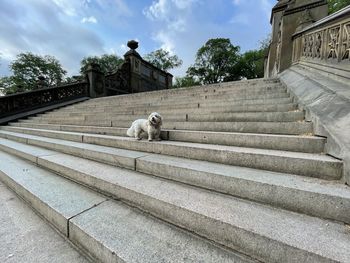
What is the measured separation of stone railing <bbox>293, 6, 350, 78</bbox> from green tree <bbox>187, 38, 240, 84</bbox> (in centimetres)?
3020

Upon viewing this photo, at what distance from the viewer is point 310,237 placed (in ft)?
3.70

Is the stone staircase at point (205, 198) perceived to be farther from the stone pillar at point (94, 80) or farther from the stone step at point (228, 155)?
the stone pillar at point (94, 80)

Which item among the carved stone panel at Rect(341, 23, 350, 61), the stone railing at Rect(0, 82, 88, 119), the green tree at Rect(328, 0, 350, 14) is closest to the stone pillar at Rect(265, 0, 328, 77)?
the carved stone panel at Rect(341, 23, 350, 61)

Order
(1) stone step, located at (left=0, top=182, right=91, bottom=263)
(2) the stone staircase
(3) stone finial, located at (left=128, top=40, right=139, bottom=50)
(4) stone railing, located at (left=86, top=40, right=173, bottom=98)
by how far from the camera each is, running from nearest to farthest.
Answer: (2) the stone staircase → (1) stone step, located at (left=0, top=182, right=91, bottom=263) → (4) stone railing, located at (left=86, top=40, right=173, bottom=98) → (3) stone finial, located at (left=128, top=40, right=139, bottom=50)

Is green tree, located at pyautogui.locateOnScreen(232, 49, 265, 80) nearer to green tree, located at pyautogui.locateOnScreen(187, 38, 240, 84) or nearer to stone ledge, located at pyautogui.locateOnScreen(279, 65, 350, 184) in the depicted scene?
green tree, located at pyautogui.locateOnScreen(187, 38, 240, 84)

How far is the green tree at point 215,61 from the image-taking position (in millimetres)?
32469

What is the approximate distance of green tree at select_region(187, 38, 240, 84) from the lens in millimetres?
32469

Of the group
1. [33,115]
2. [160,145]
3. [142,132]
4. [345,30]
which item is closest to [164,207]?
[160,145]

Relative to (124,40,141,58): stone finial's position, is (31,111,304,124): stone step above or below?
below

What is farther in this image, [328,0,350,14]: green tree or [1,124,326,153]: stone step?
[328,0,350,14]: green tree

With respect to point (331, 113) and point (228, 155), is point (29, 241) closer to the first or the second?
point (228, 155)

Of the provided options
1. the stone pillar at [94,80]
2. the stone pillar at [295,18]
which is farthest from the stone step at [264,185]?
the stone pillar at [94,80]

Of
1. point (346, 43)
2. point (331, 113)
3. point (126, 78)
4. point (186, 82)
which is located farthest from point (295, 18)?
point (186, 82)

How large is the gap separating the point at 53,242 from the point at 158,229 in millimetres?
1053
